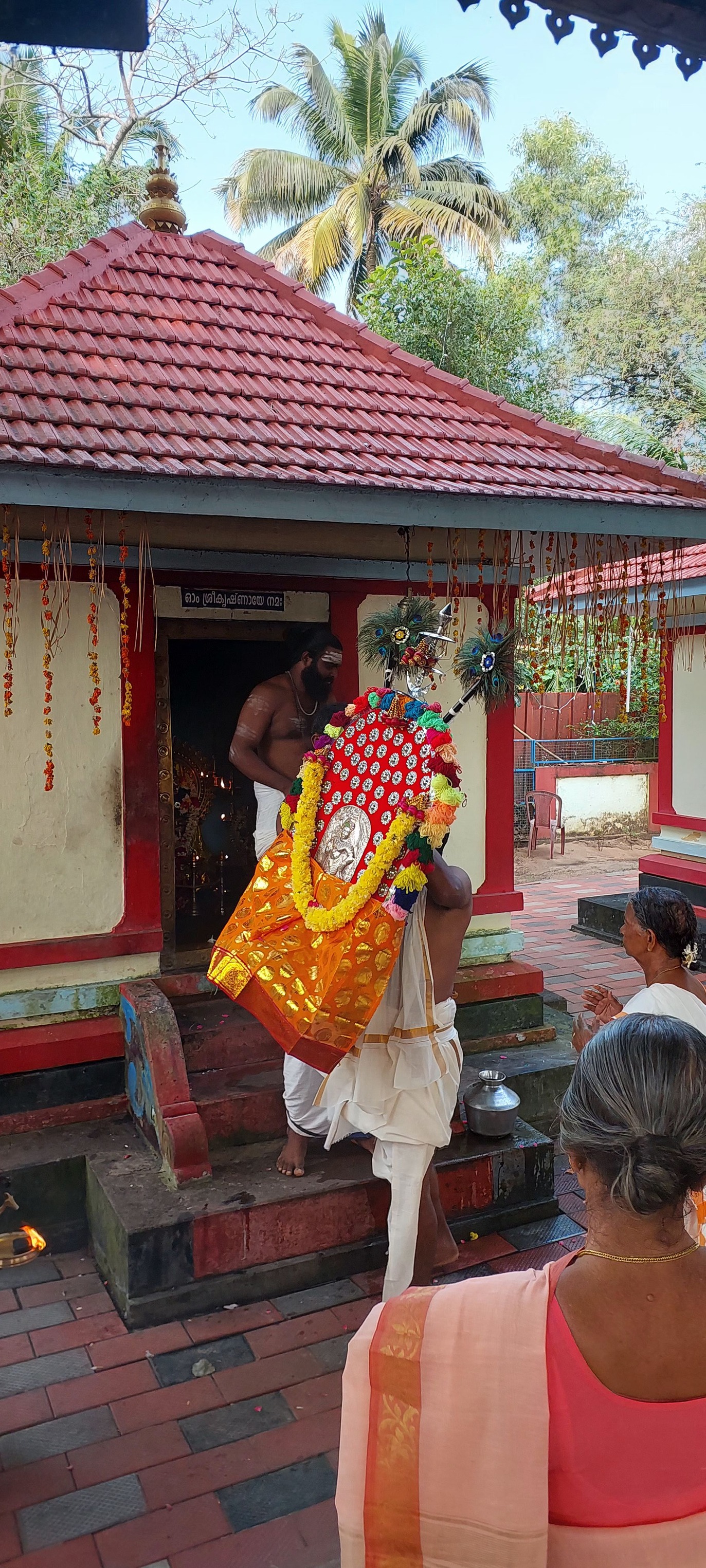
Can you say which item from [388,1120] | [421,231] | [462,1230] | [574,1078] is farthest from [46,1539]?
[421,231]

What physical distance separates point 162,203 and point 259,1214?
564cm

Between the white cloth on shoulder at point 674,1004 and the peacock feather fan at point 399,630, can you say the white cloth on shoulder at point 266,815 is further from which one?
Result: the white cloth on shoulder at point 674,1004

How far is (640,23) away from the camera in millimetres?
2967

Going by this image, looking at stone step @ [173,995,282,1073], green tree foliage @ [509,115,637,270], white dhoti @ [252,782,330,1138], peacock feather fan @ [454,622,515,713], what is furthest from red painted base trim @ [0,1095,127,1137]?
green tree foliage @ [509,115,637,270]

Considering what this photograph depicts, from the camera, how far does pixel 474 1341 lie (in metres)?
1.46

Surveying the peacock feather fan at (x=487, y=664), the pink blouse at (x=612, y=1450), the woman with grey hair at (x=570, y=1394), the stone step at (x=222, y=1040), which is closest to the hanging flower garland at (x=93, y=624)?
the stone step at (x=222, y=1040)

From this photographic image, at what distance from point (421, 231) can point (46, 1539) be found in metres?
24.4

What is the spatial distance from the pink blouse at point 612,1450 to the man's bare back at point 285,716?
3.79 meters

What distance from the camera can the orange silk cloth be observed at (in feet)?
11.7

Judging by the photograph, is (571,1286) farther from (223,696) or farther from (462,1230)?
(223,696)

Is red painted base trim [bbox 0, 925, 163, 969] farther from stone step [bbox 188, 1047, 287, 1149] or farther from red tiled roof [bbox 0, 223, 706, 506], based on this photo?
red tiled roof [bbox 0, 223, 706, 506]

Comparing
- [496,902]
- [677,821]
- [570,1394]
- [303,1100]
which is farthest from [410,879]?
[677,821]

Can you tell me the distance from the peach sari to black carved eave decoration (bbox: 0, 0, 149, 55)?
2.80 metres

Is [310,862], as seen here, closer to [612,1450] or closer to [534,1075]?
[534,1075]
